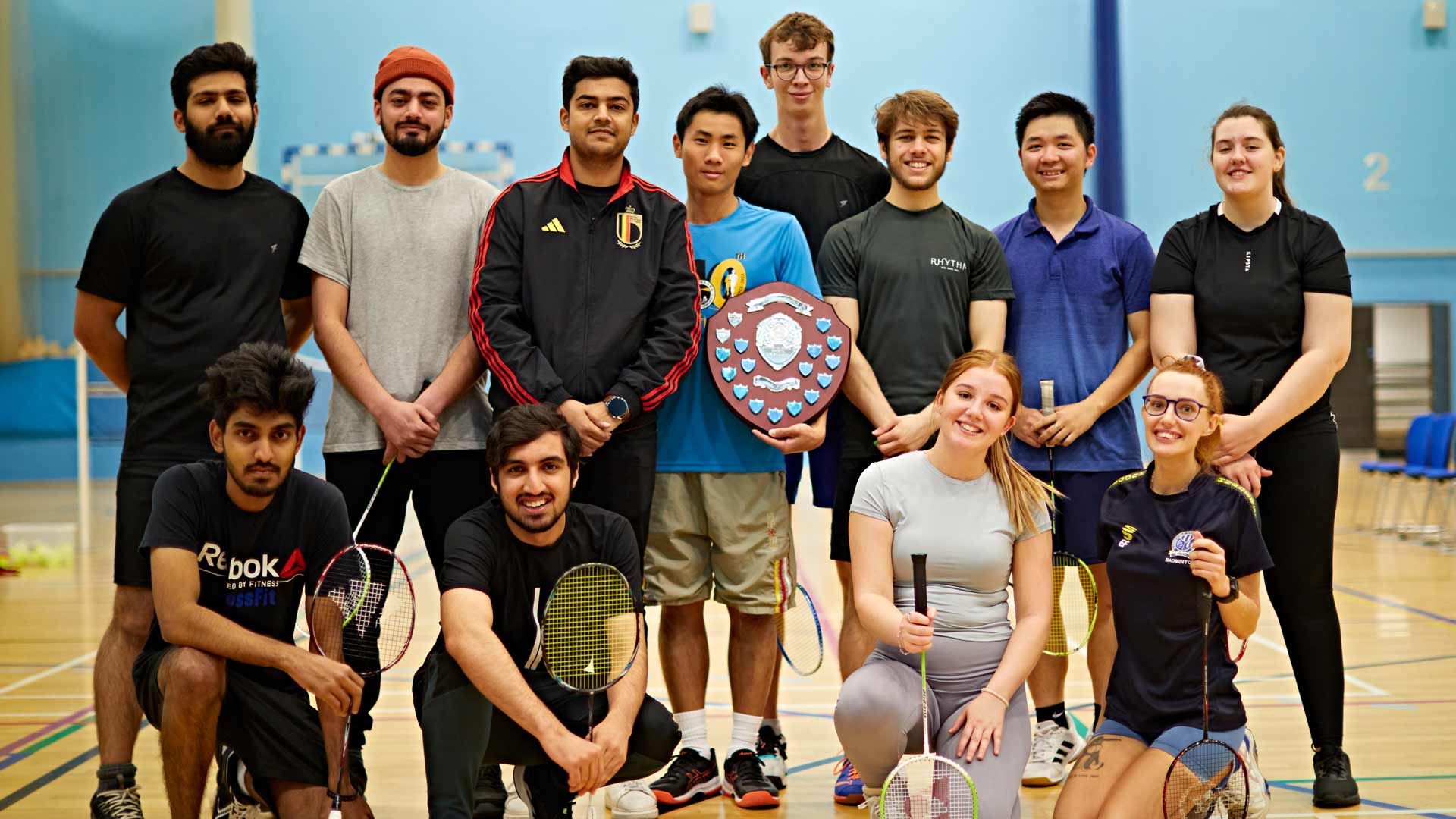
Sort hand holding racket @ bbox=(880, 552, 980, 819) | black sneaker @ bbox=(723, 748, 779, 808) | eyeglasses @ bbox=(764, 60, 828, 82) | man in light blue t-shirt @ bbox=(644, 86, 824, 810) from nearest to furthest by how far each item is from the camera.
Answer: hand holding racket @ bbox=(880, 552, 980, 819), black sneaker @ bbox=(723, 748, 779, 808), man in light blue t-shirt @ bbox=(644, 86, 824, 810), eyeglasses @ bbox=(764, 60, 828, 82)

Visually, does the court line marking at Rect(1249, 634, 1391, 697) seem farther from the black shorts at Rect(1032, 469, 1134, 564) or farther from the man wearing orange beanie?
the man wearing orange beanie

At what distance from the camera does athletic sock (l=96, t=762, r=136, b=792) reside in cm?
374

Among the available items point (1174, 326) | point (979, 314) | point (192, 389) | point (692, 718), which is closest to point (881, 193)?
point (979, 314)

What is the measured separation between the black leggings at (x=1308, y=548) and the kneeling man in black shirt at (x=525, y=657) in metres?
2.03

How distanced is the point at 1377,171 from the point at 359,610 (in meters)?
15.9

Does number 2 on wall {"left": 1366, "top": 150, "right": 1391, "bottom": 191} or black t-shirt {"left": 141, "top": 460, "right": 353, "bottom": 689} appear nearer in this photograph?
black t-shirt {"left": 141, "top": 460, "right": 353, "bottom": 689}

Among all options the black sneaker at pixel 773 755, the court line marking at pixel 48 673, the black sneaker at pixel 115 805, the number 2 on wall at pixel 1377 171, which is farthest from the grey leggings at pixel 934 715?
the number 2 on wall at pixel 1377 171

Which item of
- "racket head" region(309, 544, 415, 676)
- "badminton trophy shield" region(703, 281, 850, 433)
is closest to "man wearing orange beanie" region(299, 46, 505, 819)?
"racket head" region(309, 544, 415, 676)

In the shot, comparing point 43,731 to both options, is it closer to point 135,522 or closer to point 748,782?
point 135,522

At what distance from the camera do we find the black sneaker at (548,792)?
10.8 feet

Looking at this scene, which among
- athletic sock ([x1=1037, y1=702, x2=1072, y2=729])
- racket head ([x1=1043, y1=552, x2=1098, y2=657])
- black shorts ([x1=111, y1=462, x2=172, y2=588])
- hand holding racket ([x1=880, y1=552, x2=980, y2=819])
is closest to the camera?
hand holding racket ([x1=880, y1=552, x2=980, y2=819])

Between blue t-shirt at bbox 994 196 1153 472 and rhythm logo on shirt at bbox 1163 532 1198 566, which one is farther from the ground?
blue t-shirt at bbox 994 196 1153 472

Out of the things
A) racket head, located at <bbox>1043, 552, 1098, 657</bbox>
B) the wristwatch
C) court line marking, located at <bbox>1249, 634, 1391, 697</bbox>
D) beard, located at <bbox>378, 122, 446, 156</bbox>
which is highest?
beard, located at <bbox>378, 122, 446, 156</bbox>

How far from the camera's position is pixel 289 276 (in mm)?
4117
